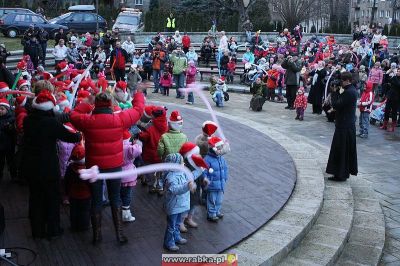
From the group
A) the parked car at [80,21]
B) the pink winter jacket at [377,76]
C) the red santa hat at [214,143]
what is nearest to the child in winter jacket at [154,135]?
the red santa hat at [214,143]

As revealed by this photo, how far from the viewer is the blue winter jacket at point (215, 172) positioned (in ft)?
21.8

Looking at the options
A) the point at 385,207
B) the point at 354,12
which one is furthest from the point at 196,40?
the point at 354,12

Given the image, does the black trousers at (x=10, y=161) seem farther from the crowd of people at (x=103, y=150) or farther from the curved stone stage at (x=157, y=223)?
the curved stone stage at (x=157, y=223)

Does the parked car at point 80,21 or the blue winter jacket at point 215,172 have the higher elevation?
the parked car at point 80,21

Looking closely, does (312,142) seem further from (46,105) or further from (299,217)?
(46,105)

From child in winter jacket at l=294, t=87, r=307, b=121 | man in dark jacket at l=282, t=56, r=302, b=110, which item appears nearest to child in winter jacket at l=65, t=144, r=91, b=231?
child in winter jacket at l=294, t=87, r=307, b=121

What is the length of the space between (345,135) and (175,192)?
4.75 metres

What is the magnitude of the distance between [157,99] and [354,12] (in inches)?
2844

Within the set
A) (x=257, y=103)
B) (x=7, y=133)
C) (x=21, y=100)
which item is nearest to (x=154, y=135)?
(x=7, y=133)

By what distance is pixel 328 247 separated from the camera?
6.85m

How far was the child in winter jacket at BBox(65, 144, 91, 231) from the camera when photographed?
6340 millimetres

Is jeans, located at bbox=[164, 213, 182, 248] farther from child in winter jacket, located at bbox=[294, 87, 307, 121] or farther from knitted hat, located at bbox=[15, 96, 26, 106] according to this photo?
child in winter jacket, located at bbox=[294, 87, 307, 121]

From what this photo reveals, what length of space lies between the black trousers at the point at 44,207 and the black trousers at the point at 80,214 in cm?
26

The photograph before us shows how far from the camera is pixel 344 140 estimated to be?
9.48m
